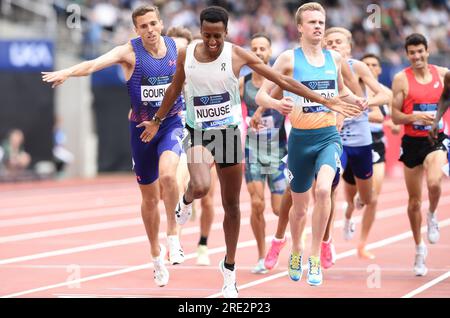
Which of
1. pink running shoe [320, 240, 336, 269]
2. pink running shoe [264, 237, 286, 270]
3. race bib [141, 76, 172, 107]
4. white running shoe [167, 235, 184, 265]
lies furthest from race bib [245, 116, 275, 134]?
white running shoe [167, 235, 184, 265]

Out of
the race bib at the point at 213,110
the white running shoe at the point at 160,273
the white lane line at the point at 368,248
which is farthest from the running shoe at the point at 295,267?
the race bib at the point at 213,110

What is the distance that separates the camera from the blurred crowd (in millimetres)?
30359

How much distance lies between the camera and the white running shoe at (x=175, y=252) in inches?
421

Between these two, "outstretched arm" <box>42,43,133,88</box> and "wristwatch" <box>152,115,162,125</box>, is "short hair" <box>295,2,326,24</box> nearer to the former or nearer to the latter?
"outstretched arm" <box>42,43,133,88</box>

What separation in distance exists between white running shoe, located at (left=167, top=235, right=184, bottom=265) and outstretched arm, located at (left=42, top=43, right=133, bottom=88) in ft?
5.78

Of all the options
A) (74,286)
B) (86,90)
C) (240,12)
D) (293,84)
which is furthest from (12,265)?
(240,12)

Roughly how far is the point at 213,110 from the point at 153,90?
1.13 meters

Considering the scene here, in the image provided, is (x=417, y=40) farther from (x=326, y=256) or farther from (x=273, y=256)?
(x=273, y=256)

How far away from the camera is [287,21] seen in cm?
3253

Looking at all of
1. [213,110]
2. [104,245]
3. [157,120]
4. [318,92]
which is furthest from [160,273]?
[104,245]

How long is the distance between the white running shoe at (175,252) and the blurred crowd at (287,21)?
18991mm

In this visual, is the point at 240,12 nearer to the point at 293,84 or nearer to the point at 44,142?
the point at 44,142

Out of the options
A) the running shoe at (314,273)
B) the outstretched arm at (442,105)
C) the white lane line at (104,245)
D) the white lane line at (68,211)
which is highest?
the outstretched arm at (442,105)

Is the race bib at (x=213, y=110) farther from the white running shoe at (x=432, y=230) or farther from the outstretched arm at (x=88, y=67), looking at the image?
the white running shoe at (x=432, y=230)
